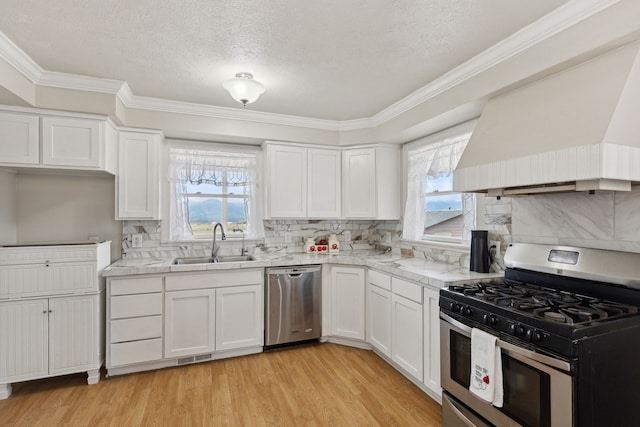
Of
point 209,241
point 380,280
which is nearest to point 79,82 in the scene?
point 209,241

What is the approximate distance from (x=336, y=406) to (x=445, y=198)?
2114 millimetres

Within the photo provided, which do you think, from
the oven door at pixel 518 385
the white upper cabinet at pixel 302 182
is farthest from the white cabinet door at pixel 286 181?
the oven door at pixel 518 385

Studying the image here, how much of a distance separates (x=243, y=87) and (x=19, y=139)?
5.96ft

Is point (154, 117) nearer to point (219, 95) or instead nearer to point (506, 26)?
point (219, 95)

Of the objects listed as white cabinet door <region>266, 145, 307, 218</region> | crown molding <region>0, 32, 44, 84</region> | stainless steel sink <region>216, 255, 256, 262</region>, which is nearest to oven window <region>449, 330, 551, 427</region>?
white cabinet door <region>266, 145, 307, 218</region>

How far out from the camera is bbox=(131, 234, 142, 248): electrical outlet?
3.32 metres

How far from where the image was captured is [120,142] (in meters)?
3.03

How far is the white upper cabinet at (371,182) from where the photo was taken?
371 cm

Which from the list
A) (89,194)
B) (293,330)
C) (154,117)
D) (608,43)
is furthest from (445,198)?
(89,194)

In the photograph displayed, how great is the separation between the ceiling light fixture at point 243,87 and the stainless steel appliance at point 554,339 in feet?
6.65

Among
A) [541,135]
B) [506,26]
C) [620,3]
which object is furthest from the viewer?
[506,26]

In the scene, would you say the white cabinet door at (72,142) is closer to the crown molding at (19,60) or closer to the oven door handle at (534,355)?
the crown molding at (19,60)

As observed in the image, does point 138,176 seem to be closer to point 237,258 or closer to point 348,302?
point 237,258

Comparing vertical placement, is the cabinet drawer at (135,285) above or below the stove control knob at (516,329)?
below
